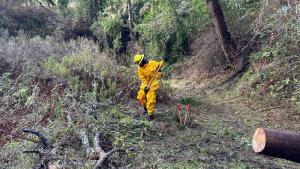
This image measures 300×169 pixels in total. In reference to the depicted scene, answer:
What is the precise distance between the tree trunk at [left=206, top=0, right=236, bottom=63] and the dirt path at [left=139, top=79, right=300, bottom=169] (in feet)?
9.64

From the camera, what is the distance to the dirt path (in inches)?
266

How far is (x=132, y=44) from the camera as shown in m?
22.3

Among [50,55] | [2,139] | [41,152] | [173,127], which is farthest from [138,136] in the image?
[50,55]

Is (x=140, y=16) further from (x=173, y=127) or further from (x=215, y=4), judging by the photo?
(x=173, y=127)

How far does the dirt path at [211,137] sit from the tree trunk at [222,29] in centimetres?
294

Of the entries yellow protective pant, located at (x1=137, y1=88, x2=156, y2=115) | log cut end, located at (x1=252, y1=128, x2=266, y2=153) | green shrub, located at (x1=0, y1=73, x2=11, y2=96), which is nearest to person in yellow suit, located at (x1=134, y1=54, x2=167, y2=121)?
yellow protective pant, located at (x1=137, y1=88, x2=156, y2=115)

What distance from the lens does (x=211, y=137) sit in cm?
842

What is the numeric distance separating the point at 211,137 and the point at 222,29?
7.23 metres

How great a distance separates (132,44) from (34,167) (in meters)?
16.4

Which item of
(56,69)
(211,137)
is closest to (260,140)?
(211,137)

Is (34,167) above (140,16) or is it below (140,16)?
below

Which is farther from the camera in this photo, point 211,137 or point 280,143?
point 211,137

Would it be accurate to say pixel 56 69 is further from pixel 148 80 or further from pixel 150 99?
pixel 150 99

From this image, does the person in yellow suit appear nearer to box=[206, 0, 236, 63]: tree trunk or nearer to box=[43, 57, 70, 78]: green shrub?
box=[43, 57, 70, 78]: green shrub
